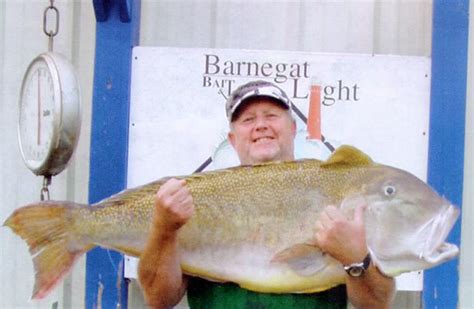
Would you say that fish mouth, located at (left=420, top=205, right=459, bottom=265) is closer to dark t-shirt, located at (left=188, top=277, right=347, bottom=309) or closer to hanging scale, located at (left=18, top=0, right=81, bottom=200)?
dark t-shirt, located at (left=188, top=277, right=347, bottom=309)

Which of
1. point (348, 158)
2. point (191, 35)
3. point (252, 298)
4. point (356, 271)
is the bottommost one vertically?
point (252, 298)

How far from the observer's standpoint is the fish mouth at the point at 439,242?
6.72 ft

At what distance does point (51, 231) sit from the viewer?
2.29 meters

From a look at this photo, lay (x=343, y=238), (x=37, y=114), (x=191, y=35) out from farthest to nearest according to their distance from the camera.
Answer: (x=191, y=35)
(x=37, y=114)
(x=343, y=238)

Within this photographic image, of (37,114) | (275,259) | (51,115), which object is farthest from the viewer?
(37,114)

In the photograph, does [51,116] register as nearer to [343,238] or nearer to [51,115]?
[51,115]

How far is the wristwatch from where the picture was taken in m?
2.06

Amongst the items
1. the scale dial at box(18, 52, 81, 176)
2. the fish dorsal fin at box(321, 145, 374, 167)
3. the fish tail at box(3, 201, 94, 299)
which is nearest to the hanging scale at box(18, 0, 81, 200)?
the scale dial at box(18, 52, 81, 176)

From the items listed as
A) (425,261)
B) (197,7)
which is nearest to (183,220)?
(425,261)

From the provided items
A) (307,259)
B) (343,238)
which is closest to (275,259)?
(307,259)

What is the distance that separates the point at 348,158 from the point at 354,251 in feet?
0.97

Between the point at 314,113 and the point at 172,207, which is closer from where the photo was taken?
the point at 172,207

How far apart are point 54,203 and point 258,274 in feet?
2.07

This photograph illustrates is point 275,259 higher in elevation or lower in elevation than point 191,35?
lower
